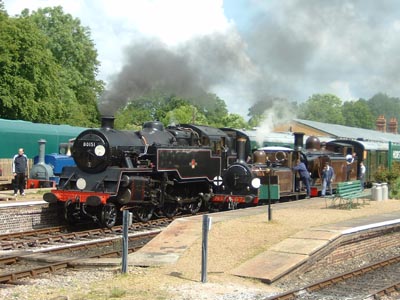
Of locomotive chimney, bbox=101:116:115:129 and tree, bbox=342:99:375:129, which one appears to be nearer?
locomotive chimney, bbox=101:116:115:129

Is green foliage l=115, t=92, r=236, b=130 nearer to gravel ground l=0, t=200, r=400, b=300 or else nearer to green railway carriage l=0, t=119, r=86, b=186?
green railway carriage l=0, t=119, r=86, b=186

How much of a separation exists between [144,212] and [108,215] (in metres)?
1.60

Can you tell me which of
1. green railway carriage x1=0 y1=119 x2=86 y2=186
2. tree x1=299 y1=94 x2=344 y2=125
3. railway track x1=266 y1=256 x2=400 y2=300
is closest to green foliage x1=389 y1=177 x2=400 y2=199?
railway track x1=266 y1=256 x2=400 y2=300

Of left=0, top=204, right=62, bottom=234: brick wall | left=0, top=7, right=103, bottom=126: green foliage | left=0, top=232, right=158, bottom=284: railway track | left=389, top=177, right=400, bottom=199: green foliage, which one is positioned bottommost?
left=0, top=232, right=158, bottom=284: railway track

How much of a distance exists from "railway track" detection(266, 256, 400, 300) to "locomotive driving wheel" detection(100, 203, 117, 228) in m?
6.78

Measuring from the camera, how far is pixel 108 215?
14664mm

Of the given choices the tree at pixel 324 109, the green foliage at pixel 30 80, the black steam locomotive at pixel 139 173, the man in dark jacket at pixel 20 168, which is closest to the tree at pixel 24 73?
the green foliage at pixel 30 80

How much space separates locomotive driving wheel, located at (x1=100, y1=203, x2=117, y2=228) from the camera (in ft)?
47.8

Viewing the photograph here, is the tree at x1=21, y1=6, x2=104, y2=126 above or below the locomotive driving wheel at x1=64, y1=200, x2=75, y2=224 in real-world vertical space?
above

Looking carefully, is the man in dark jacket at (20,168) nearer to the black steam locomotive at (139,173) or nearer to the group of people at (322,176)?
the black steam locomotive at (139,173)

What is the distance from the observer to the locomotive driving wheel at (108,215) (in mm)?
14555

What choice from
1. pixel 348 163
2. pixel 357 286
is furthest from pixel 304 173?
pixel 357 286

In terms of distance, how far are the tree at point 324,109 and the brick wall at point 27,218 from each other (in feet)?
271

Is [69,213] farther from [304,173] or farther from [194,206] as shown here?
[304,173]
